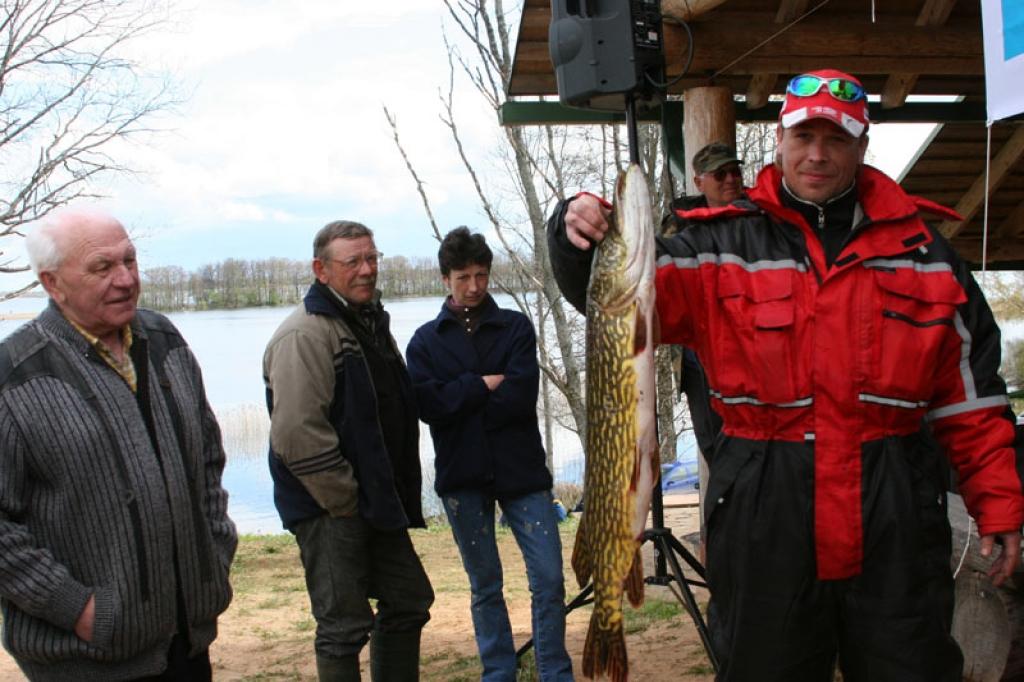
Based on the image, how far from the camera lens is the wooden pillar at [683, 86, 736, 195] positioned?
556 centimetres

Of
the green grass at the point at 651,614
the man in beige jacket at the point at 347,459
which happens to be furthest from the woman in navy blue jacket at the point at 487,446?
the green grass at the point at 651,614

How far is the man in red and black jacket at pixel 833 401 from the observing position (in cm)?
242

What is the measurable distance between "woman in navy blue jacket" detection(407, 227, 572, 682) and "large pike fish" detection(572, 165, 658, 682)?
69.1 inches

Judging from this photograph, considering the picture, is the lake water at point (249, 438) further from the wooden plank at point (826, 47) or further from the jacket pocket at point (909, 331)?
the jacket pocket at point (909, 331)

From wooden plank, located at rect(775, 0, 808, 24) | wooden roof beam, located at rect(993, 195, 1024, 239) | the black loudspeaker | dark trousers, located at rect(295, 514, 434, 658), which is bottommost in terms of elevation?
dark trousers, located at rect(295, 514, 434, 658)

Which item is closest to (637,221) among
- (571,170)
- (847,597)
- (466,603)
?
(847,597)

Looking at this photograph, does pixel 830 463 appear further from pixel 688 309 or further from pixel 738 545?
pixel 688 309

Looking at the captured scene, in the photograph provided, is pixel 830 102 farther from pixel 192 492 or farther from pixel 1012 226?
pixel 1012 226

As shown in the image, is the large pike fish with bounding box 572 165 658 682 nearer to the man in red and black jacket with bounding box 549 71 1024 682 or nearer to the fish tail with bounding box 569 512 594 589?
the fish tail with bounding box 569 512 594 589

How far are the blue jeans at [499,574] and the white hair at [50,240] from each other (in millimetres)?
2225

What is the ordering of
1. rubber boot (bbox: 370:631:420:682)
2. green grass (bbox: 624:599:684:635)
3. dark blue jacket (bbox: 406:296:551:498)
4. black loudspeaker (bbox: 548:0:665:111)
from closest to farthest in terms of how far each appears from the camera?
black loudspeaker (bbox: 548:0:665:111)
rubber boot (bbox: 370:631:420:682)
dark blue jacket (bbox: 406:296:551:498)
green grass (bbox: 624:599:684:635)

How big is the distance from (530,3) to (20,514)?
165 inches

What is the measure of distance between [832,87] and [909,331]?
0.71 meters

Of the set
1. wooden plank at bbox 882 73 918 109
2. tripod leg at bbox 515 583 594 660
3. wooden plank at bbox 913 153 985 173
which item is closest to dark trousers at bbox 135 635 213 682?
tripod leg at bbox 515 583 594 660
